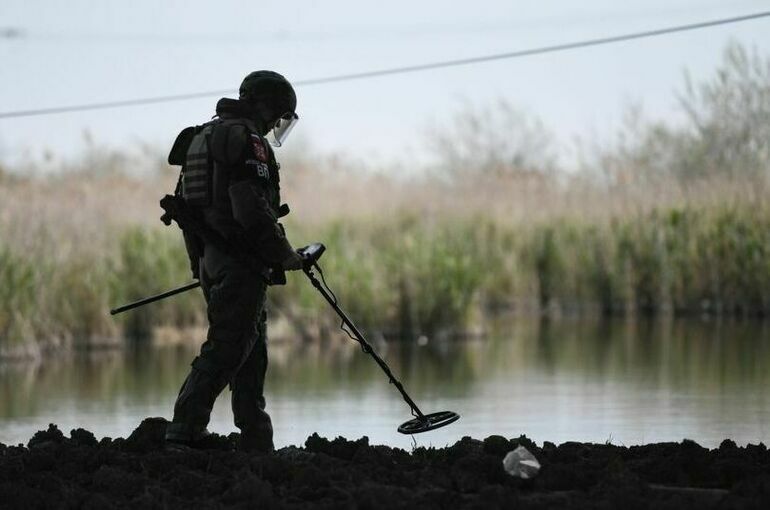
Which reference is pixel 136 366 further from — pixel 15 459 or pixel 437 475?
pixel 437 475

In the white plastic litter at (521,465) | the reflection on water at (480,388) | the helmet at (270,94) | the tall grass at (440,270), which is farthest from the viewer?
the tall grass at (440,270)

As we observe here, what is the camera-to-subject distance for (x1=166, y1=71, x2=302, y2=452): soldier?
7.03m

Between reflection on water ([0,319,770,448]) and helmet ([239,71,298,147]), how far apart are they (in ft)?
7.41

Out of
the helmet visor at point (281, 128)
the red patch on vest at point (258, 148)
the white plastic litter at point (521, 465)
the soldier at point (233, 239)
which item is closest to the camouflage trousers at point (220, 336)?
the soldier at point (233, 239)

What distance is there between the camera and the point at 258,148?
707 cm

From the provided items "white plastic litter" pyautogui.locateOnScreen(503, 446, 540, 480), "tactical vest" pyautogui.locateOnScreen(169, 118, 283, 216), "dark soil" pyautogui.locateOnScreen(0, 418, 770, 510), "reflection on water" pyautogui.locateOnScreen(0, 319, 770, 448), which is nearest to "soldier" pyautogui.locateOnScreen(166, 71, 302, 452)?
"tactical vest" pyautogui.locateOnScreen(169, 118, 283, 216)

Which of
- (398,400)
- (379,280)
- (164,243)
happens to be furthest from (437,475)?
(164,243)

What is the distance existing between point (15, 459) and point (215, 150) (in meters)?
1.53

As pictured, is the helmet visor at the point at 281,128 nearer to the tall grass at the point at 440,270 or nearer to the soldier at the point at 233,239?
the soldier at the point at 233,239

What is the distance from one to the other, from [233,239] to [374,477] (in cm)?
132

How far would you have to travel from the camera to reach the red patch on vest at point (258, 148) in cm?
705

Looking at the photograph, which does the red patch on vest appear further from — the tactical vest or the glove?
the glove

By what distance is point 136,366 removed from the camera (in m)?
14.8

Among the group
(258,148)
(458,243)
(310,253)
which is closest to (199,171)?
(258,148)
